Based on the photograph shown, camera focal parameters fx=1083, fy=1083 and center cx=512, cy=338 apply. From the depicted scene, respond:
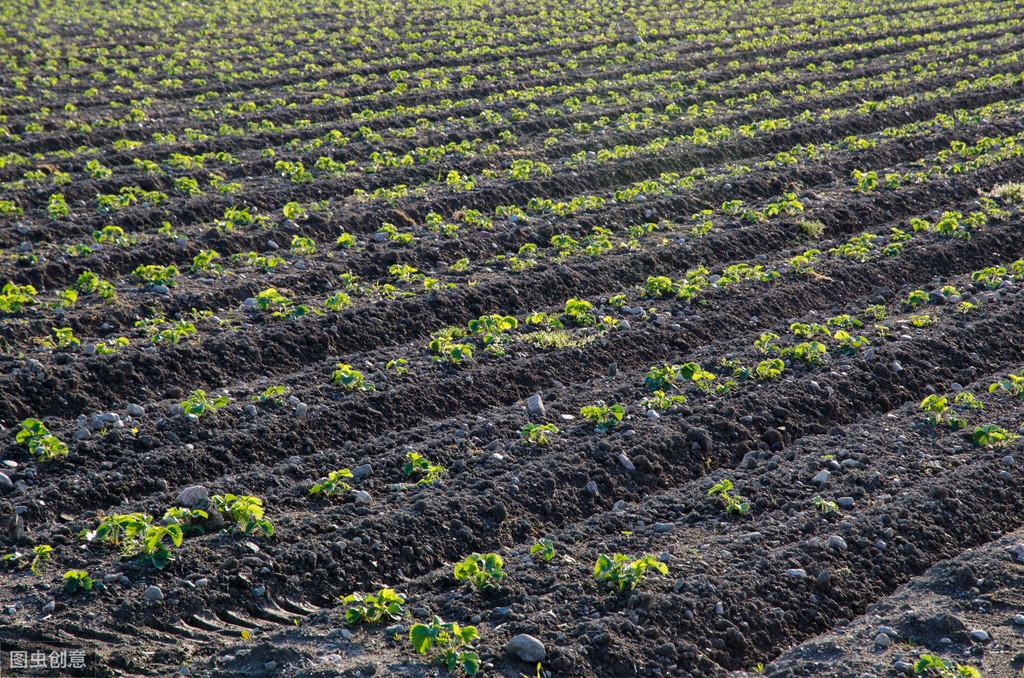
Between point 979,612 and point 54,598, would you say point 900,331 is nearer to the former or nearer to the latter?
point 979,612

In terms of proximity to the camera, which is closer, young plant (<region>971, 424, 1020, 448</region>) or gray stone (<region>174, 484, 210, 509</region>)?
gray stone (<region>174, 484, 210, 509</region>)

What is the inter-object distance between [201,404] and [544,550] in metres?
3.16

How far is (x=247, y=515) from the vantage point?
6566 millimetres

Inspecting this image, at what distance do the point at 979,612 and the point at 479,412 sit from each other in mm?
3909

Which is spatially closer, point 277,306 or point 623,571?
point 623,571

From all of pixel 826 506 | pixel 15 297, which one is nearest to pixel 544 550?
pixel 826 506

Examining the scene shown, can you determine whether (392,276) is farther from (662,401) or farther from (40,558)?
(40,558)

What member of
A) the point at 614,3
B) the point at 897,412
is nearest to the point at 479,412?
the point at 897,412

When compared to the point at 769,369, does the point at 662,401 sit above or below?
below

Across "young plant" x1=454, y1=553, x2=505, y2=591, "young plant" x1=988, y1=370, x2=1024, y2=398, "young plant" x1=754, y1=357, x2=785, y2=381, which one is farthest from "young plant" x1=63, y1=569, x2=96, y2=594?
"young plant" x1=988, y1=370, x2=1024, y2=398

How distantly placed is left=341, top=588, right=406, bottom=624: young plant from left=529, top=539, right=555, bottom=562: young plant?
2.90 ft

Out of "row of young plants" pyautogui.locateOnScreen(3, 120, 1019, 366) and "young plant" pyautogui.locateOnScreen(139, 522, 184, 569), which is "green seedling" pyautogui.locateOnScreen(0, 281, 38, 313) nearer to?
"row of young plants" pyautogui.locateOnScreen(3, 120, 1019, 366)

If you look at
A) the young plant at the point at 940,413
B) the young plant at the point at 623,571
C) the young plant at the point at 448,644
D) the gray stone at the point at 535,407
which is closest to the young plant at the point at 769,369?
the young plant at the point at 940,413

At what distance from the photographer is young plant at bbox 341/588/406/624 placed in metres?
5.78
